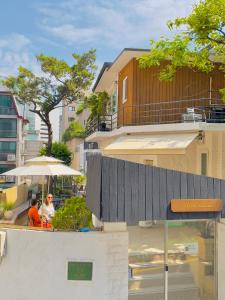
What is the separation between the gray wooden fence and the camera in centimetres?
984

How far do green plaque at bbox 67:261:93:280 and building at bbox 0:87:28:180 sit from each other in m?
64.4

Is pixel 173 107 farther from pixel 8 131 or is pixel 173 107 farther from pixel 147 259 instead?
pixel 8 131

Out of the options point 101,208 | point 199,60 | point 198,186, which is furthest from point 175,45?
point 101,208

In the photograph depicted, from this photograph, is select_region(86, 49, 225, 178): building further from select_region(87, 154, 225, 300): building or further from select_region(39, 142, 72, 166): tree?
select_region(39, 142, 72, 166): tree

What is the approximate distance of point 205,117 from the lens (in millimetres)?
19375

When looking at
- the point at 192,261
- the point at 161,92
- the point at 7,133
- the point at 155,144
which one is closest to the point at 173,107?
the point at 161,92

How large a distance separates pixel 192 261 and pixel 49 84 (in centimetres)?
3070

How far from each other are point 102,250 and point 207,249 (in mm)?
3823

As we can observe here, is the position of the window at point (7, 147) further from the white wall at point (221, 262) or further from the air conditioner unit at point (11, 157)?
the white wall at point (221, 262)

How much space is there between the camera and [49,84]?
38250 mm

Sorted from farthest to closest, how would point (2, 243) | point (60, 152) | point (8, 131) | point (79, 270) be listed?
point (8, 131) < point (60, 152) < point (2, 243) < point (79, 270)

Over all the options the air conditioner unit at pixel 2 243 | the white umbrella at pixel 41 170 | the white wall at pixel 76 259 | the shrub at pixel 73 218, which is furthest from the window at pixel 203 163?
the air conditioner unit at pixel 2 243

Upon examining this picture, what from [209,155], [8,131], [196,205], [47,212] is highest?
[8,131]

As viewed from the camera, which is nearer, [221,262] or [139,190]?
[139,190]
